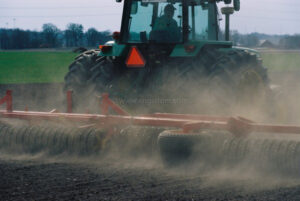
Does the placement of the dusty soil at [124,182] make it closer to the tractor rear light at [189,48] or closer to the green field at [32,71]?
the tractor rear light at [189,48]

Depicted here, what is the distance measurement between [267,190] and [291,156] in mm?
531

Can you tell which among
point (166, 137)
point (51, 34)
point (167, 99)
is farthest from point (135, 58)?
point (51, 34)

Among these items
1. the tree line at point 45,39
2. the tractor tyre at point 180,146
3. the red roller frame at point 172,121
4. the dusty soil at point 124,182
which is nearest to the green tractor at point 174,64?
Result: the red roller frame at point 172,121

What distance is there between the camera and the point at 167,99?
630cm

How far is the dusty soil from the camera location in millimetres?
4156

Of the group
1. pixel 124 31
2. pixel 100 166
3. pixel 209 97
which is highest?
pixel 124 31

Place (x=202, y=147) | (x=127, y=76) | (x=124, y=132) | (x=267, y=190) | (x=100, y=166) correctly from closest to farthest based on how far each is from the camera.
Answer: (x=267, y=190), (x=202, y=147), (x=100, y=166), (x=124, y=132), (x=127, y=76)

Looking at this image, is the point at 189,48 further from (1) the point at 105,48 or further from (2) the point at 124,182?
(2) the point at 124,182

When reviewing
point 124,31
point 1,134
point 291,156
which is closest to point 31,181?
point 1,134

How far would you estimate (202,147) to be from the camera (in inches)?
202

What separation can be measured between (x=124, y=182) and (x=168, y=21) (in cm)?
280

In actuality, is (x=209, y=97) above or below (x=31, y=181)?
above

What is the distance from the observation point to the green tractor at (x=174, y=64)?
6.07 metres

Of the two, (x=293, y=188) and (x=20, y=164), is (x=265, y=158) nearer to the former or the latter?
(x=293, y=188)
